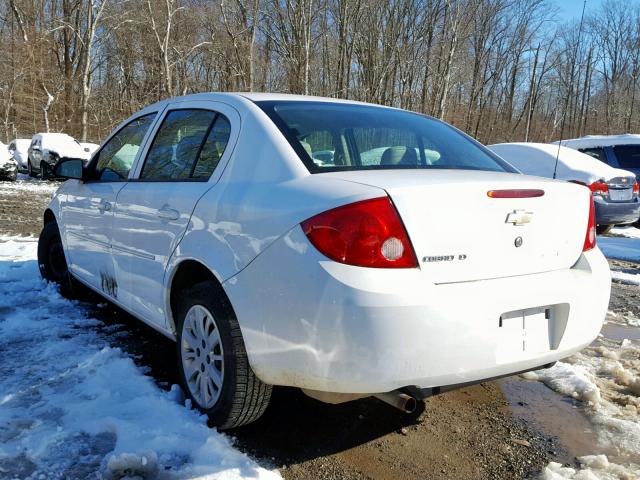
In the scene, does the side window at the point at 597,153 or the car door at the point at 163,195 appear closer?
the car door at the point at 163,195

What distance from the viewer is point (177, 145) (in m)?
3.17

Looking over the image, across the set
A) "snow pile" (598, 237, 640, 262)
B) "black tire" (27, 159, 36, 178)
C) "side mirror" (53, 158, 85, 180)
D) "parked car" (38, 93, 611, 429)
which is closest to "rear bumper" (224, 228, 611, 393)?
"parked car" (38, 93, 611, 429)

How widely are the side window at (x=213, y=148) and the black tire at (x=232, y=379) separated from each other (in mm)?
596

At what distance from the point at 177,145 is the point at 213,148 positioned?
0.47m

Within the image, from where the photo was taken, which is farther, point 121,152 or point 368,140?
point 121,152

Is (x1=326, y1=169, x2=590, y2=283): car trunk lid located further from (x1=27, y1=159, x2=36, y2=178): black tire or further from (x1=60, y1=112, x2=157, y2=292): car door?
(x1=27, y1=159, x2=36, y2=178): black tire

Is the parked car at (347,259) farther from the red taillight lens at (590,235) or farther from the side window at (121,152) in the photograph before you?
the side window at (121,152)

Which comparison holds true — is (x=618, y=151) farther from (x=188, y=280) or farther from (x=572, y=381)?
(x=188, y=280)

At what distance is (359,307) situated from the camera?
1.94 m

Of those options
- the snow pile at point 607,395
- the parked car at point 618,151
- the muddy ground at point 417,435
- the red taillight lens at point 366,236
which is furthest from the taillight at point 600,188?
the red taillight lens at point 366,236

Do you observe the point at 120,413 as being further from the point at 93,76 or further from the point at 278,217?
the point at 93,76

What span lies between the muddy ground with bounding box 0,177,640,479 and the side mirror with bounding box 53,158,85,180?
1547 millimetres

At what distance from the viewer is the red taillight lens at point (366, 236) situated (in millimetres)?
1993

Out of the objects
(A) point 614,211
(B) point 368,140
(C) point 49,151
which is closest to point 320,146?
(B) point 368,140
